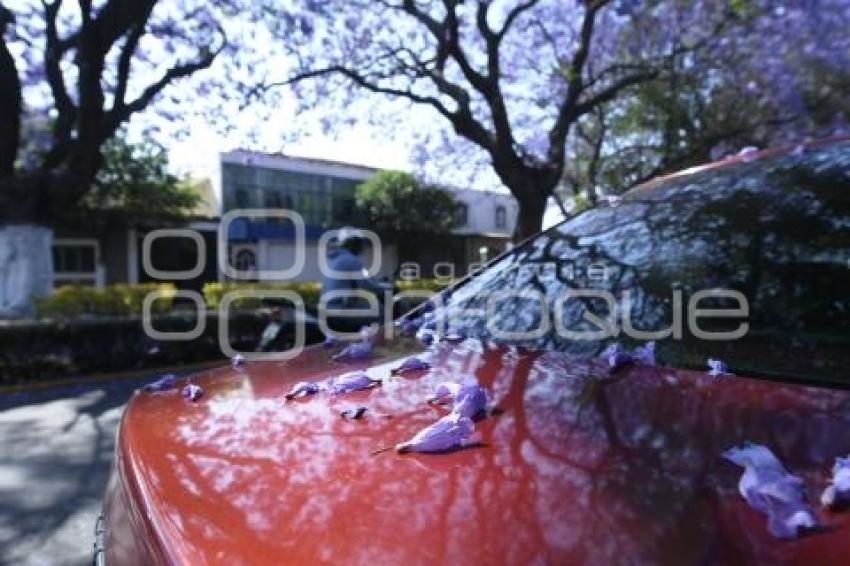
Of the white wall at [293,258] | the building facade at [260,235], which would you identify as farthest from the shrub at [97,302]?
the white wall at [293,258]

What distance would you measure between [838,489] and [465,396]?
2.30ft

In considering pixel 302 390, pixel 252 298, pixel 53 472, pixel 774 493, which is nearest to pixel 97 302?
pixel 252 298

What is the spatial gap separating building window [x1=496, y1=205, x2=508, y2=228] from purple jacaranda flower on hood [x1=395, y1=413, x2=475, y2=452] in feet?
143

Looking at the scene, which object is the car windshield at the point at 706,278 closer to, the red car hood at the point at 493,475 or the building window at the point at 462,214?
the red car hood at the point at 493,475

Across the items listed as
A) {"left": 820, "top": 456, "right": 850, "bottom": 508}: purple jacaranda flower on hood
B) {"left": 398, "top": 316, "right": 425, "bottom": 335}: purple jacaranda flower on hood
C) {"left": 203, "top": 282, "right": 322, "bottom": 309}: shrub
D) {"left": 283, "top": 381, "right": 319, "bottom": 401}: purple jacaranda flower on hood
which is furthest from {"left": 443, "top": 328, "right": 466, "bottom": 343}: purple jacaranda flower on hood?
{"left": 203, "top": 282, "right": 322, "bottom": 309}: shrub

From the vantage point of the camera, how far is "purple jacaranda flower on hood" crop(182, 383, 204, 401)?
1.92m

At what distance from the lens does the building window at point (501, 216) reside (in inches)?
1759

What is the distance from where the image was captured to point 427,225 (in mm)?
36594

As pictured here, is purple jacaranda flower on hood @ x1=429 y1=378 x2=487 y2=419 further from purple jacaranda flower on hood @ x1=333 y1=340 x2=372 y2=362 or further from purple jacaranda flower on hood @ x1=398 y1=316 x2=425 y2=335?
purple jacaranda flower on hood @ x1=398 y1=316 x2=425 y2=335

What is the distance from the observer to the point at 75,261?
87.1ft

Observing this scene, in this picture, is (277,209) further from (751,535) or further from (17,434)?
(751,535)

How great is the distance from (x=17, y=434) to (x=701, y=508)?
20.8 feet

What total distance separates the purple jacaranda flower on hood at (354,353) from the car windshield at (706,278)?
312 millimetres

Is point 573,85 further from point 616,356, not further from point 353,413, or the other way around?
point 353,413
